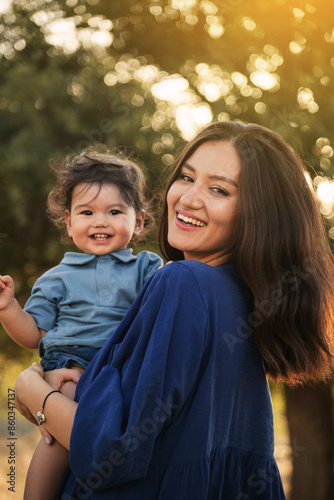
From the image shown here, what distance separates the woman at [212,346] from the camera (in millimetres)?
1661

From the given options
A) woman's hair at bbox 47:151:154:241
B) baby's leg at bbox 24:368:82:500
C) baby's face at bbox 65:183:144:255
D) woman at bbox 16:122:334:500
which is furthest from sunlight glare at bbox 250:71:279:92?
baby's leg at bbox 24:368:82:500

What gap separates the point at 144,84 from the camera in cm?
586

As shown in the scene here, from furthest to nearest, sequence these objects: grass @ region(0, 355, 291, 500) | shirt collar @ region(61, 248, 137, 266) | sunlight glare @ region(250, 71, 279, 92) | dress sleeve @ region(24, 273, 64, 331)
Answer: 1. grass @ region(0, 355, 291, 500)
2. sunlight glare @ region(250, 71, 279, 92)
3. shirt collar @ region(61, 248, 137, 266)
4. dress sleeve @ region(24, 273, 64, 331)

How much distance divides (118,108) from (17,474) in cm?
507

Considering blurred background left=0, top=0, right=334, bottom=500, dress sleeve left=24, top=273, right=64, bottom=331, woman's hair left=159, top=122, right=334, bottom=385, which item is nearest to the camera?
woman's hair left=159, top=122, right=334, bottom=385

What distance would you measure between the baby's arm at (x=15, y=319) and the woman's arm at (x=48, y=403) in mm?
238

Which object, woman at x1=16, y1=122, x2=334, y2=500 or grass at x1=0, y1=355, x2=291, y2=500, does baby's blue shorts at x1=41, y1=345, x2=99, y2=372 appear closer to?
woman at x1=16, y1=122, x2=334, y2=500

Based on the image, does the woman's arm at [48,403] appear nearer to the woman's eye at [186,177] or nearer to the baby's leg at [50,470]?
the baby's leg at [50,470]

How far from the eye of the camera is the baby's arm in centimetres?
244

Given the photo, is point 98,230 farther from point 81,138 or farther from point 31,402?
point 81,138

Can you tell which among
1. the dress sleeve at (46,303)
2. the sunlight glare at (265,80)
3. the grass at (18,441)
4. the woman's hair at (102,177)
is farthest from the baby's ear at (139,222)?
the grass at (18,441)

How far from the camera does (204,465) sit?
5.76 ft

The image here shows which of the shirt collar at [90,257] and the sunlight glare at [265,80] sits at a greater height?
the sunlight glare at [265,80]

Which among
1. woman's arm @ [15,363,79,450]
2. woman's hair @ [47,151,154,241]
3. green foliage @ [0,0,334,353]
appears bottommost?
woman's arm @ [15,363,79,450]
